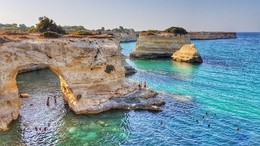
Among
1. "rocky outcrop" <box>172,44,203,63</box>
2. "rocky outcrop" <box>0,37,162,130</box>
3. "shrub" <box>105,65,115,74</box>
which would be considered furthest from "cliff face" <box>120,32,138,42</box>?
"shrub" <box>105,65,115,74</box>

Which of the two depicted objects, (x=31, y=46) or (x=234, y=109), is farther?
(x=234, y=109)

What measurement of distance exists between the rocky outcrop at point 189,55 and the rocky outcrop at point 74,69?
4400 cm

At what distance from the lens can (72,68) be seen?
3459 cm

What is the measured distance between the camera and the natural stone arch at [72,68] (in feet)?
99.1

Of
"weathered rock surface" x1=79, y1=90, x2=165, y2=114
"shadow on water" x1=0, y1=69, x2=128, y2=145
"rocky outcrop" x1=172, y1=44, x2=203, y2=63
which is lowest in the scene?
"shadow on water" x1=0, y1=69, x2=128, y2=145

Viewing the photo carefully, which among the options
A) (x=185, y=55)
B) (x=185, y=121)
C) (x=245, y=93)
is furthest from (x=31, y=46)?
(x=185, y=55)

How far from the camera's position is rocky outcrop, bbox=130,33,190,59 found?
93.1m

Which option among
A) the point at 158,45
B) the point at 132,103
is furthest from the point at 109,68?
the point at 158,45

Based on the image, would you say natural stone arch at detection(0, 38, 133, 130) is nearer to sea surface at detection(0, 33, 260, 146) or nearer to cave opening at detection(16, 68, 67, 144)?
cave opening at detection(16, 68, 67, 144)

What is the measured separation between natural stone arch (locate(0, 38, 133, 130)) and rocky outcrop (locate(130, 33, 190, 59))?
53089 mm

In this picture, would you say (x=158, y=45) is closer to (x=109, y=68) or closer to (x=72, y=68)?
(x=109, y=68)

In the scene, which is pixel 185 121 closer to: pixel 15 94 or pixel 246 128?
pixel 246 128

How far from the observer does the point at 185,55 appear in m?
82.9

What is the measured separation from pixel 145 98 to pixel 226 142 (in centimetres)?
1489
